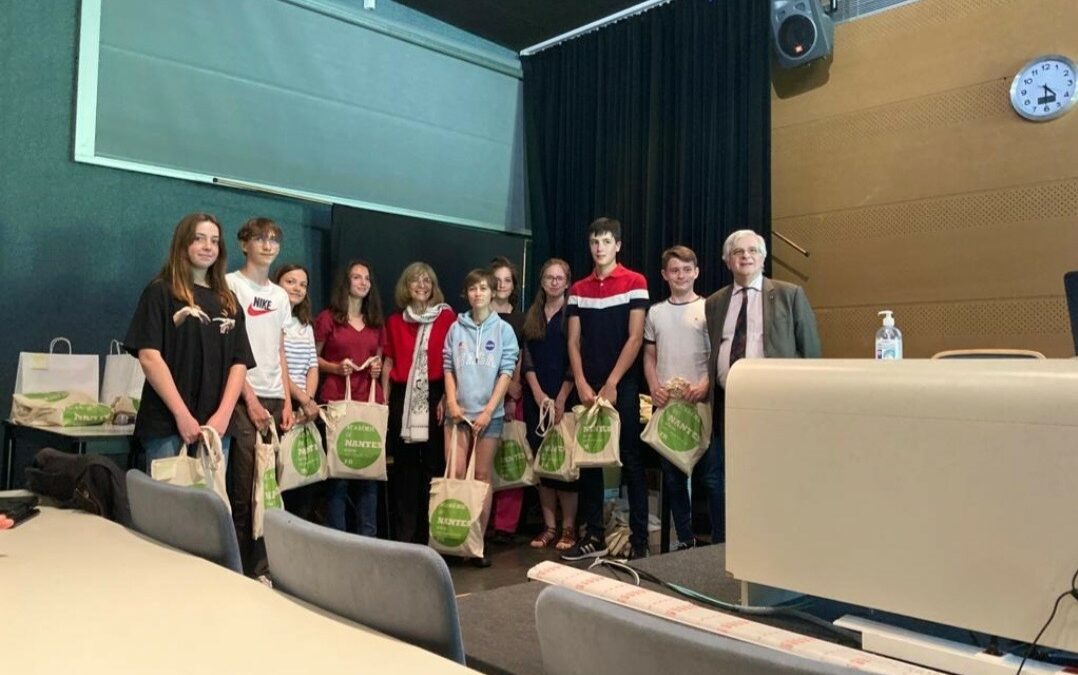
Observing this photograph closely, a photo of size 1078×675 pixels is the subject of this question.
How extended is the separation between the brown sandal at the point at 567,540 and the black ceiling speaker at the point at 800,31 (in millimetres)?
2871

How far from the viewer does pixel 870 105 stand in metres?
4.29

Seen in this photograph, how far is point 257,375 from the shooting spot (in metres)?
2.99

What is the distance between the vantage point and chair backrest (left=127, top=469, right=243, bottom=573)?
1.00 m

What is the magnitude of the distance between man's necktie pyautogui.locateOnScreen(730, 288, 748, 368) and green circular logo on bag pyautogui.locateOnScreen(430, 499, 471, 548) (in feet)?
4.14

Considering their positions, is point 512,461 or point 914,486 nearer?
point 914,486

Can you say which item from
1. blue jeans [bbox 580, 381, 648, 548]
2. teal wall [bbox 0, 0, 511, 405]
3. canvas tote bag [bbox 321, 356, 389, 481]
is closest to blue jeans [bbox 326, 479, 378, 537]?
canvas tote bag [bbox 321, 356, 389, 481]

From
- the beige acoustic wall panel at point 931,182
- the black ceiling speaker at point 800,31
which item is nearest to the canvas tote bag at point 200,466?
the beige acoustic wall panel at point 931,182

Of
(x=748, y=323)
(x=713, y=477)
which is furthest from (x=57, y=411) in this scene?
(x=748, y=323)

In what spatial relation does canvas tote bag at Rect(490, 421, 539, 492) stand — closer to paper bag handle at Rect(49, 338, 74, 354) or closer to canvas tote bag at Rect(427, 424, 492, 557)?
canvas tote bag at Rect(427, 424, 492, 557)

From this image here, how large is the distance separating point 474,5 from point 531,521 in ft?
10.7

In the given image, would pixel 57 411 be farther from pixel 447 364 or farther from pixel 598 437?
pixel 598 437

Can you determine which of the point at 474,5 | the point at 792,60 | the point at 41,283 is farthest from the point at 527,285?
the point at 41,283

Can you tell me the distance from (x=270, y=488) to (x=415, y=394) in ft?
3.25

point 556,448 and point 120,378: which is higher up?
point 120,378
